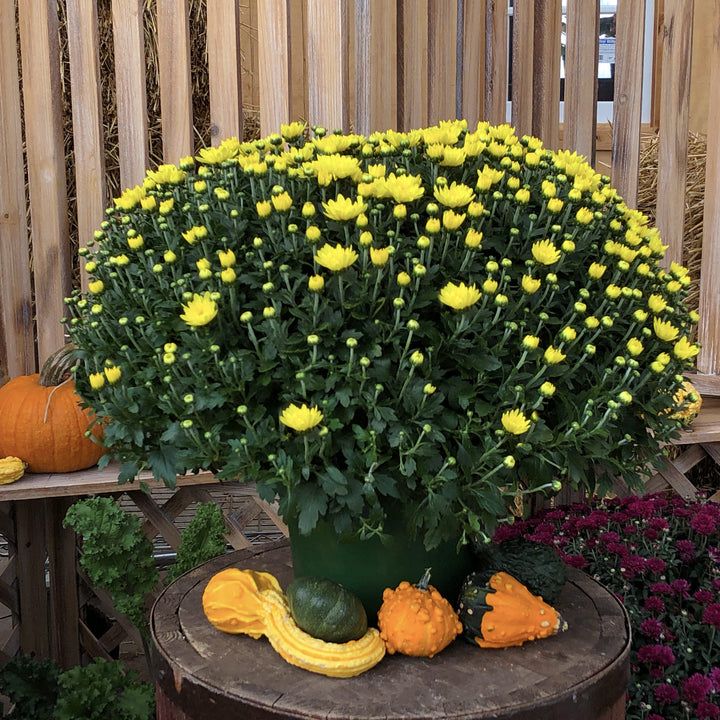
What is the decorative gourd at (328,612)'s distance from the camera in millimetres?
1087

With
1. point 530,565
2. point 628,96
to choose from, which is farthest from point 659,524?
point 628,96

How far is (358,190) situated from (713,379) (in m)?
1.74

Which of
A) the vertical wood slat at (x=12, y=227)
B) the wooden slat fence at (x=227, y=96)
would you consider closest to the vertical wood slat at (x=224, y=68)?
the wooden slat fence at (x=227, y=96)

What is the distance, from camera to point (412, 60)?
2365mm


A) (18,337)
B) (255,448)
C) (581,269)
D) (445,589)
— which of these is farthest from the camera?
(18,337)

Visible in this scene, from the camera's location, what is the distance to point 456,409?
3.43ft

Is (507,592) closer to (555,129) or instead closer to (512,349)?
(512,349)

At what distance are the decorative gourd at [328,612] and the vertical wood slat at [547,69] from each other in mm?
2188

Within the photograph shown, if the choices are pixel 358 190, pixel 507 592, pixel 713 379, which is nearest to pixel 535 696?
pixel 507 592

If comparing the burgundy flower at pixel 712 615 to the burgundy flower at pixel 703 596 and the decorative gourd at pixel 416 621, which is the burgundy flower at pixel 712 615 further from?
the decorative gourd at pixel 416 621

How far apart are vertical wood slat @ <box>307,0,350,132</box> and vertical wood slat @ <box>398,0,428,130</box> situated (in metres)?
0.43

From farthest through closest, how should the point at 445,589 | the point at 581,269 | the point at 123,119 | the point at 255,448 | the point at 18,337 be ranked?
1. the point at 18,337
2. the point at 123,119
3. the point at 445,589
4. the point at 581,269
5. the point at 255,448

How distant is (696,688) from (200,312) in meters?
1.33

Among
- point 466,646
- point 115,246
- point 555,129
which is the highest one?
point 555,129
